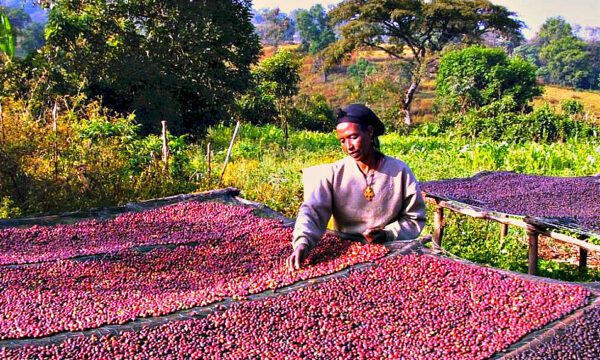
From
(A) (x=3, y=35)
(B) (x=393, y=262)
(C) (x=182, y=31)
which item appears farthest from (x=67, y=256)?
(C) (x=182, y=31)

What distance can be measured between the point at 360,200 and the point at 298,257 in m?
0.41

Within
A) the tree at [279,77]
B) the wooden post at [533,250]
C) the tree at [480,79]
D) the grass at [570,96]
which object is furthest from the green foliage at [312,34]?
the wooden post at [533,250]

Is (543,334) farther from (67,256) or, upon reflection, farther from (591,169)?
(591,169)

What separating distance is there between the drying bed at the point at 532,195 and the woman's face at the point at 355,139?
6.54 feet

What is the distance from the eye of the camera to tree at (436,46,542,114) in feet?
61.1

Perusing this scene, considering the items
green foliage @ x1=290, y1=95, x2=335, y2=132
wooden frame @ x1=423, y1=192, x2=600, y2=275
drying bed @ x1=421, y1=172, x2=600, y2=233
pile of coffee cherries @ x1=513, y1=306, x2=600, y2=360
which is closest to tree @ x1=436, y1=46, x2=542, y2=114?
green foliage @ x1=290, y1=95, x2=335, y2=132

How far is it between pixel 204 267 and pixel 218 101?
7869 millimetres

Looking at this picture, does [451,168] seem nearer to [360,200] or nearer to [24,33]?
[360,200]

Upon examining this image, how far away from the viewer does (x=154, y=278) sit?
3018 millimetres

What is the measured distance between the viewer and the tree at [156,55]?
30.1ft

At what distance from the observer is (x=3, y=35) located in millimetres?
2100

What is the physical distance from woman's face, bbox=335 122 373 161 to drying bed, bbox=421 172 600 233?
1995mm

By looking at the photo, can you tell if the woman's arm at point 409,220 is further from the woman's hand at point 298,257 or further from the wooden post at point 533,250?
the wooden post at point 533,250

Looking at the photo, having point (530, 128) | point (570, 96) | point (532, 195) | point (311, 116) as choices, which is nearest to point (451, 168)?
point (532, 195)
